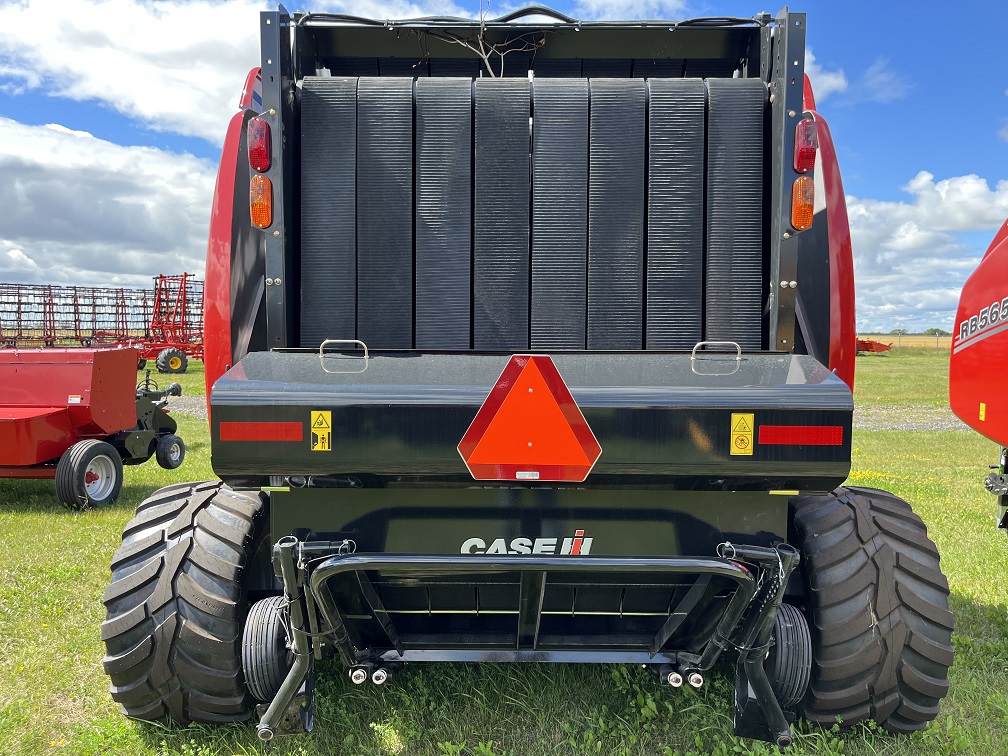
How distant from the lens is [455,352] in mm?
2682

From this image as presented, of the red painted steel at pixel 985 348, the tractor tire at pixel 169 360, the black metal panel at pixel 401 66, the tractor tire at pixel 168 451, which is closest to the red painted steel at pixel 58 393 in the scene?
the tractor tire at pixel 168 451

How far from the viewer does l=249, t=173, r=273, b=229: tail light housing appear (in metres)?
2.59

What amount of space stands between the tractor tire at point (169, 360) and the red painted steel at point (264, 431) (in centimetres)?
2343

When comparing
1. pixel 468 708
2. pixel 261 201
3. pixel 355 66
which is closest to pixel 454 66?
pixel 355 66

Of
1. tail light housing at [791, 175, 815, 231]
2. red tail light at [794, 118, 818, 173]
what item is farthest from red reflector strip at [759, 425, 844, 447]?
red tail light at [794, 118, 818, 173]

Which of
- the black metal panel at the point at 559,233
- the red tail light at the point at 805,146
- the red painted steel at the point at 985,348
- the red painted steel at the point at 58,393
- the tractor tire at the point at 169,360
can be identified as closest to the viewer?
the red tail light at the point at 805,146

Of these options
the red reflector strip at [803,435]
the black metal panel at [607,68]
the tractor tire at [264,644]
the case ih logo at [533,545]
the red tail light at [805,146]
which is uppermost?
the black metal panel at [607,68]

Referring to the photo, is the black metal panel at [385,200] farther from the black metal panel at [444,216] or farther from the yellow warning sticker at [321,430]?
the yellow warning sticker at [321,430]

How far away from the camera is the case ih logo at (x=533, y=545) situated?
7.62ft

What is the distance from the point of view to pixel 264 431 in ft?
7.11

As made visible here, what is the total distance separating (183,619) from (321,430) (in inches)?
40.5

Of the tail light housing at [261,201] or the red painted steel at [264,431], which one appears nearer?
the red painted steel at [264,431]

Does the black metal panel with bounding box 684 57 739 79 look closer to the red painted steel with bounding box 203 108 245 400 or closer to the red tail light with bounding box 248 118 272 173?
the red tail light with bounding box 248 118 272 173

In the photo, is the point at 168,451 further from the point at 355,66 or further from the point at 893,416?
the point at 893,416
